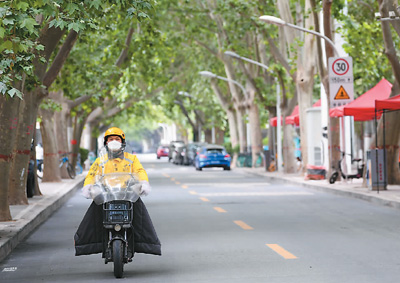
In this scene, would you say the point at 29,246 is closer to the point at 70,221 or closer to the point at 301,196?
the point at 70,221

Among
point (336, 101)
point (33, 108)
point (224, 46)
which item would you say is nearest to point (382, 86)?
point (336, 101)

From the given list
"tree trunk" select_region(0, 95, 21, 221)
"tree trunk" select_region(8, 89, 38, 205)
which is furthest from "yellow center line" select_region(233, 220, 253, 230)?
"tree trunk" select_region(8, 89, 38, 205)

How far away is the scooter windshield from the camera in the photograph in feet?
31.3

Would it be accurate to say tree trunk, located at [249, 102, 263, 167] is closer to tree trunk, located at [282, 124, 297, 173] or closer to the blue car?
the blue car

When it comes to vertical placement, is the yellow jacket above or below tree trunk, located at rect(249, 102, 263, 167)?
below

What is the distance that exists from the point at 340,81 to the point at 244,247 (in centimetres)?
1601

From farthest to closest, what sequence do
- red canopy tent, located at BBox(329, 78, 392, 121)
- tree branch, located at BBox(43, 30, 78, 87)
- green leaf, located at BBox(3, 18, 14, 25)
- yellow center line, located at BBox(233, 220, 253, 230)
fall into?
1. red canopy tent, located at BBox(329, 78, 392, 121)
2. tree branch, located at BBox(43, 30, 78, 87)
3. yellow center line, located at BBox(233, 220, 253, 230)
4. green leaf, located at BBox(3, 18, 14, 25)

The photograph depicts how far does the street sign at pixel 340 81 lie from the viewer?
27469 millimetres

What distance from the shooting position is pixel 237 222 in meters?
16.5

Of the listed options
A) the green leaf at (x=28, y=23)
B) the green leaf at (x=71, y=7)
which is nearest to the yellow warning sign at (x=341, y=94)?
the green leaf at (x=71, y=7)

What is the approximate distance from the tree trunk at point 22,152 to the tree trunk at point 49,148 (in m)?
11.0

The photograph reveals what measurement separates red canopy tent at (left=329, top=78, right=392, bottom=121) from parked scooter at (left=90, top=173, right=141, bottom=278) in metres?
16.9

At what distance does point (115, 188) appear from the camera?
957 cm

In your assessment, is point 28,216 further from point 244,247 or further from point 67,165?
point 67,165
